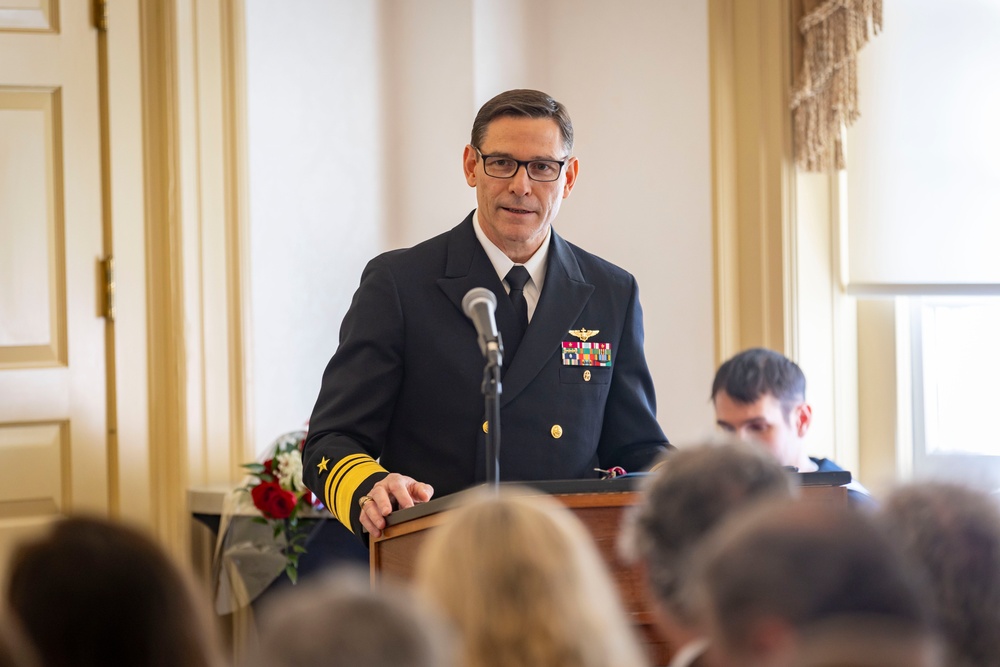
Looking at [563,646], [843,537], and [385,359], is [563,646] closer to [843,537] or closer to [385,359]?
[843,537]

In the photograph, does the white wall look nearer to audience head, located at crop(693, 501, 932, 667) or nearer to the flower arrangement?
the flower arrangement

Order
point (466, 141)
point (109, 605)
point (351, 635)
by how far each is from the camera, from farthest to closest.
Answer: point (466, 141) → point (109, 605) → point (351, 635)

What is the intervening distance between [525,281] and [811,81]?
5.13ft

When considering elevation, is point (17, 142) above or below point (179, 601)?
above

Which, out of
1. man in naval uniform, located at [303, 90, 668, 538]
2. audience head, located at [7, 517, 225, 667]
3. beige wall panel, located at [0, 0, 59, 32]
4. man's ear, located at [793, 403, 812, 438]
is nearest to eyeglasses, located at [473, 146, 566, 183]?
man in naval uniform, located at [303, 90, 668, 538]

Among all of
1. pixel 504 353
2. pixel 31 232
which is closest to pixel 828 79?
pixel 504 353

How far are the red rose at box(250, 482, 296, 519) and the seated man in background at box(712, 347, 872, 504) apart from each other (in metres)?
1.16

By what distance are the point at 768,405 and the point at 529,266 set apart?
760mm

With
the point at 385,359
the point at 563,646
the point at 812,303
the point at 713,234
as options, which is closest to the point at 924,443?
the point at 812,303

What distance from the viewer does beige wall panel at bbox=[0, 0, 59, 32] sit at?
355 centimetres

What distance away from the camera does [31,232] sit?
3.59m

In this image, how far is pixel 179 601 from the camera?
35.5 inches

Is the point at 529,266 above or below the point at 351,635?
above

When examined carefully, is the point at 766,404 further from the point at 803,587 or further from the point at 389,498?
the point at 803,587
